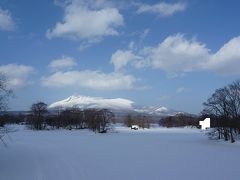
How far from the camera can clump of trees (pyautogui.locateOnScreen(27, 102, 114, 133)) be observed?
126 m

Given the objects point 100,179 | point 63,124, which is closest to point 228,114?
point 100,179

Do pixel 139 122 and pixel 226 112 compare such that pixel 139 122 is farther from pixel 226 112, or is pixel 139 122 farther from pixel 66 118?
pixel 226 112

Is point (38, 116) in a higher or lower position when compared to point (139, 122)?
higher

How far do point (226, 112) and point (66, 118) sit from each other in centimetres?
9779

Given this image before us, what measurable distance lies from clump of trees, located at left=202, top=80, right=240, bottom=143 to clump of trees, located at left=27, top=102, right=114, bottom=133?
178 feet

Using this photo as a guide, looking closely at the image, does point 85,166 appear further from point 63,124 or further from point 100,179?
point 63,124

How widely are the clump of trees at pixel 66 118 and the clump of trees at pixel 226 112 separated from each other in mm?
54137

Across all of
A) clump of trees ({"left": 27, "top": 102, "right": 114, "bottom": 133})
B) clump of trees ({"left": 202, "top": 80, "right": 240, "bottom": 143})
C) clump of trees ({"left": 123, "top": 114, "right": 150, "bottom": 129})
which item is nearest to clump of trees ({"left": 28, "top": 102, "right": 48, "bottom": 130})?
clump of trees ({"left": 27, "top": 102, "right": 114, "bottom": 133})

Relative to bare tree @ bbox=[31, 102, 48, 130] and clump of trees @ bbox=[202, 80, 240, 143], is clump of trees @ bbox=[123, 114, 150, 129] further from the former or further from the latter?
clump of trees @ bbox=[202, 80, 240, 143]

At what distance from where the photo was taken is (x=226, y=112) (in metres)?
65.8

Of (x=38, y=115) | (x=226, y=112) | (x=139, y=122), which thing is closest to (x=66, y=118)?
(x=38, y=115)

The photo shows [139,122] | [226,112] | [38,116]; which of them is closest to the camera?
[226,112]

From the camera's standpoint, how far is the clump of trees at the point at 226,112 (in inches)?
2522

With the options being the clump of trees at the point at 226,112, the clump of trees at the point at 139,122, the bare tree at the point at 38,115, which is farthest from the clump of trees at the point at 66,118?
the clump of trees at the point at 226,112
